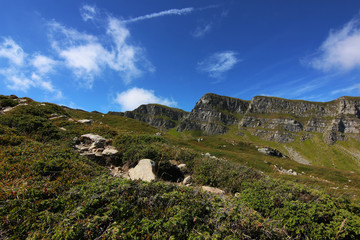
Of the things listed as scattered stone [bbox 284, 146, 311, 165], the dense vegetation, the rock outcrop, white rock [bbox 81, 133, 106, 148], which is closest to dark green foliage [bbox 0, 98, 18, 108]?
white rock [bbox 81, 133, 106, 148]

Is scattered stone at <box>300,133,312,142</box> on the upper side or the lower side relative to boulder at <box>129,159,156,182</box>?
upper

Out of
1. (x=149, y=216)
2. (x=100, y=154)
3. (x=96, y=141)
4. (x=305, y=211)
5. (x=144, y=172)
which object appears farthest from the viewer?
(x=96, y=141)

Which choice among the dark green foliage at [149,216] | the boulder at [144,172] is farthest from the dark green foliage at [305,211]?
the boulder at [144,172]

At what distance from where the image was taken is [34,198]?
4113mm

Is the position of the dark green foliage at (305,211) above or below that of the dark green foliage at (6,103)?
below

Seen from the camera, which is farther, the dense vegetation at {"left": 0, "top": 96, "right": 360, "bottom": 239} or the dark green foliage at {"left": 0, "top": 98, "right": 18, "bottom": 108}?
the dark green foliage at {"left": 0, "top": 98, "right": 18, "bottom": 108}

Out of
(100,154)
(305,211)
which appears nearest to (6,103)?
(100,154)

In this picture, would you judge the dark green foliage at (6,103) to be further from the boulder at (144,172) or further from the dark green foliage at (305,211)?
the dark green foliage at (305,211)

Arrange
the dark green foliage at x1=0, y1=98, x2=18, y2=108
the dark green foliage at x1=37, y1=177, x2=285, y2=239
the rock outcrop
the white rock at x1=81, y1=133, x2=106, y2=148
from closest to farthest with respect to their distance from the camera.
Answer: the dark green foliage at x1=37, y1=177, x2=285, y2=239, the rock outcrop, the white rock at x1=81, y1=133, x2=106, y2=148, the dark green foliage at x1=0, y1=98, x2=18, y2=108

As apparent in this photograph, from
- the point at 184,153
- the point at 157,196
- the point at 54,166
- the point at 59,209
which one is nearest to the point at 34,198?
the point at 59,209

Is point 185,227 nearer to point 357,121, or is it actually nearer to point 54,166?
point 54,166

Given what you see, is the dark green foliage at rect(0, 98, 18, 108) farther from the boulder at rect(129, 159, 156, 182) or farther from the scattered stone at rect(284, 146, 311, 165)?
the scattered stone at rect(284, 146, 311, 165)

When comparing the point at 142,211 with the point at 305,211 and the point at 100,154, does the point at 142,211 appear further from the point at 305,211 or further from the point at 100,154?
the point at 100,154

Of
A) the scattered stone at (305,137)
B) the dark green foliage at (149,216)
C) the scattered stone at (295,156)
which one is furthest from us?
the scattered stone at (305,137)
